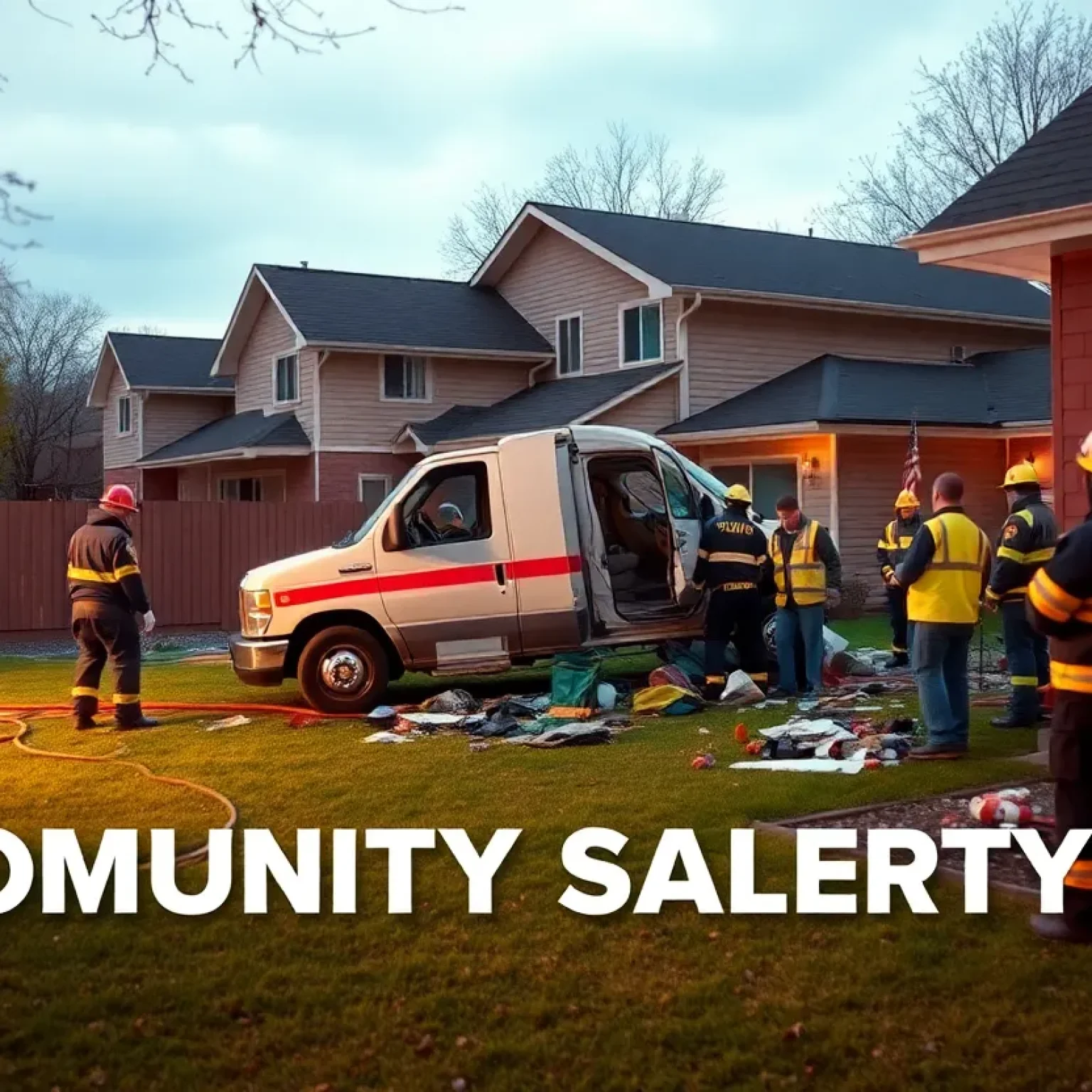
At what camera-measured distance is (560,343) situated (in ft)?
98.5

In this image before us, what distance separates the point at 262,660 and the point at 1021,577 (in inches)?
248

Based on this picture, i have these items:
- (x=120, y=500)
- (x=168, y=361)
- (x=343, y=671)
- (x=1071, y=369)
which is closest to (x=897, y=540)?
(x=1071, y=369)

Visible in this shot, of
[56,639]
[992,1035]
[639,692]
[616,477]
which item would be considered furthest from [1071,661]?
[56,639]

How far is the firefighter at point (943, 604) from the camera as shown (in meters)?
9.32

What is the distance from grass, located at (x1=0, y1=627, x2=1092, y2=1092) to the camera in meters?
4.47

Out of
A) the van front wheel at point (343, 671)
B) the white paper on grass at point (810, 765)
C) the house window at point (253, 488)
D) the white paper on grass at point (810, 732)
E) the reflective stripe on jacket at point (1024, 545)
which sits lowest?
the white paper on grass at point (810, 765)

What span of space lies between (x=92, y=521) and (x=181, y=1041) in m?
7.57

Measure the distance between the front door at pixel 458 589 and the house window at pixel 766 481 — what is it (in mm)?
12742

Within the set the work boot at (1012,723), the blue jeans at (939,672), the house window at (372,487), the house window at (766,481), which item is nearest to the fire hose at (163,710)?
the blue jeans at (939,672)

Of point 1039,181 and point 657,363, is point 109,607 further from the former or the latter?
point 657,363

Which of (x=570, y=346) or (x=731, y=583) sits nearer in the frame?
(x=731, y=583)

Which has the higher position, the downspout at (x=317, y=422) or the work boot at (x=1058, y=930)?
the downspout at (x=317, y=422)

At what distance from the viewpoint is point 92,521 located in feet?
38.3

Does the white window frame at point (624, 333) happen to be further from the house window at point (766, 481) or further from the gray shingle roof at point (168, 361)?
the gray shingle roof at point (168, 361)
